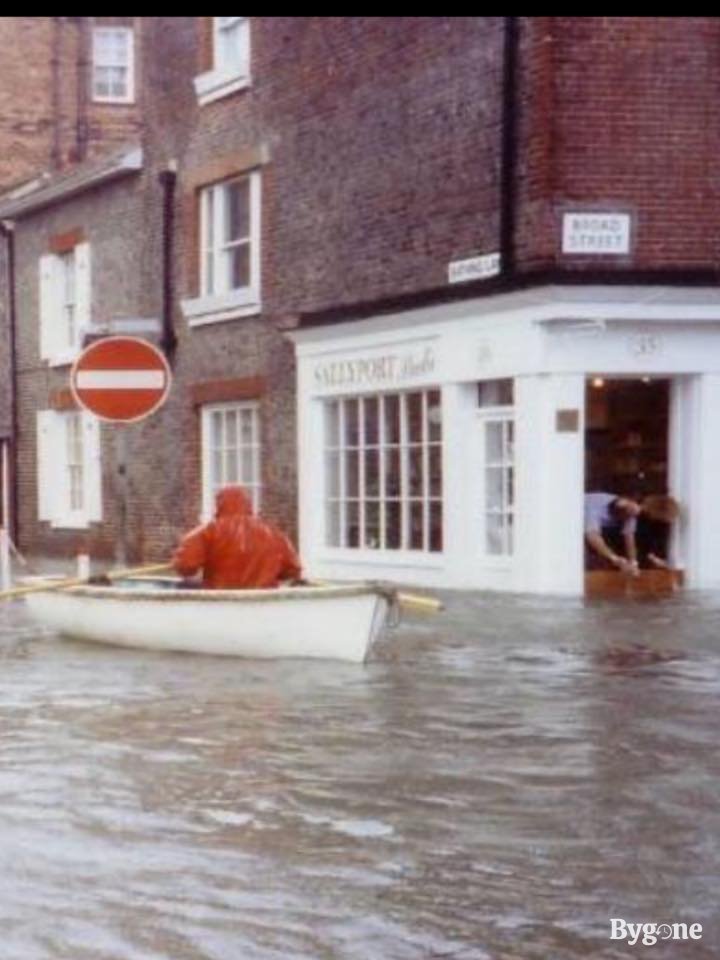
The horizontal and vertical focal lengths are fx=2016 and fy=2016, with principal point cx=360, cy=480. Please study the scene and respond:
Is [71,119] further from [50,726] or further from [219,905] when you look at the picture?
[219,905]

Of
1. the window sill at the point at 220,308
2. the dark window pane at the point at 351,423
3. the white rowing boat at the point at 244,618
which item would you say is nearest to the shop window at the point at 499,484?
the dark window pane at the point at 351,423

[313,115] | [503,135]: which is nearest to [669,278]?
[503,135]

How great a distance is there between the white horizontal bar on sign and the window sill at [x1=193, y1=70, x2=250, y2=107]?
402 inches

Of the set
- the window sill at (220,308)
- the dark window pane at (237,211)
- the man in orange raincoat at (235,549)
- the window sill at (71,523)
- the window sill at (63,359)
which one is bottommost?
the window sill at (71,523)

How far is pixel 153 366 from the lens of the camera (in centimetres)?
1461

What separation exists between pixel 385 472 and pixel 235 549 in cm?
949

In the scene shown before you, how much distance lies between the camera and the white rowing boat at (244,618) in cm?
1255

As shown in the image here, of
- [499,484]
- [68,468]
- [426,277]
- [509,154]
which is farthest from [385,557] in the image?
[68,468]

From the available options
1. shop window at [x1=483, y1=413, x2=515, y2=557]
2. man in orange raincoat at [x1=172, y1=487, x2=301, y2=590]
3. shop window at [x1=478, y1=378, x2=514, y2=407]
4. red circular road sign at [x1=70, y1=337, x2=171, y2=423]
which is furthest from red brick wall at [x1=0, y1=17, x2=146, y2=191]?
man in orange raincoat at [x1=172, y1=487, x2=301, y2=590]

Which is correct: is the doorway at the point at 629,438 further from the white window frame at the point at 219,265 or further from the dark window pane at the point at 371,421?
the white window frame at the point at 219,265

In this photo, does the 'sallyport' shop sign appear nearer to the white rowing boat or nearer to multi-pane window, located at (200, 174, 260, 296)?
multi-pane window, located at (200, 174, 260, 296)

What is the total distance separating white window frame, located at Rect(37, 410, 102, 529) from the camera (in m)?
29.7

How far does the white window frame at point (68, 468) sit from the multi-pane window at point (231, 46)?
22.3ft

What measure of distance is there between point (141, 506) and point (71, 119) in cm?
591
